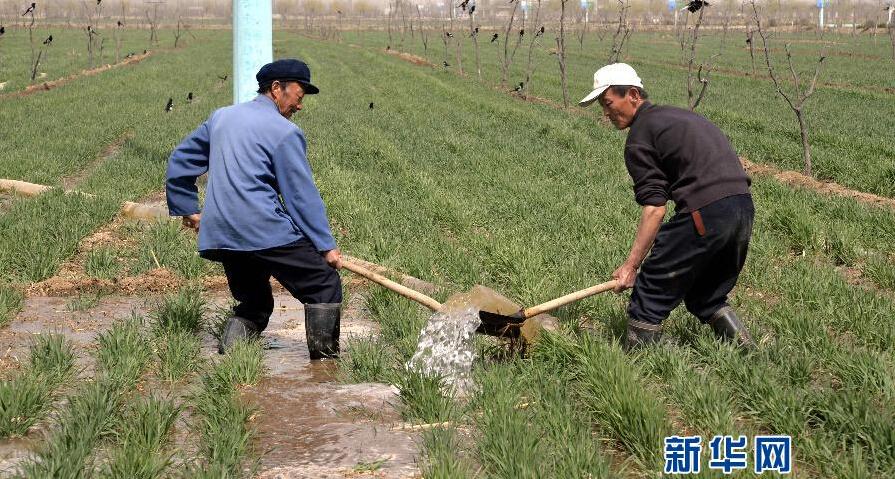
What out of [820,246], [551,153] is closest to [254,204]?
[820,246]

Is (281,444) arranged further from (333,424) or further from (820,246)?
(820,246)

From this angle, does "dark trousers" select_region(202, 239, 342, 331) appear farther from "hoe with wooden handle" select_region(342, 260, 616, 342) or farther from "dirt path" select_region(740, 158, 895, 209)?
"dirt path" select_region(740, 158, 895, 209)

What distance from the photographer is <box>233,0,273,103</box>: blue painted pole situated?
9.55 m

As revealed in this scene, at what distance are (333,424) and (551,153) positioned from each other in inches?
374

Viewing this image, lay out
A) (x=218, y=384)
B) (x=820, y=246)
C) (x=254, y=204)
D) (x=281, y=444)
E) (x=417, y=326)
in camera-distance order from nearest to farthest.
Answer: (x=281, y=444), (x=218, y=384), (x=254, y=204), (x=417, y=326), (x=820, y=246)

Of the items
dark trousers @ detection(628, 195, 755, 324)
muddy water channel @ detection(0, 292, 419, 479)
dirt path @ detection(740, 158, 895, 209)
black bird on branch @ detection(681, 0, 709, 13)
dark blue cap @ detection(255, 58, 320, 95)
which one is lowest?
muddy water channel @ detection(0, 292, 419, 479)

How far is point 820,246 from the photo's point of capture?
300 inches

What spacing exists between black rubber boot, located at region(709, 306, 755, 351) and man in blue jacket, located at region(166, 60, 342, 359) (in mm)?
1998

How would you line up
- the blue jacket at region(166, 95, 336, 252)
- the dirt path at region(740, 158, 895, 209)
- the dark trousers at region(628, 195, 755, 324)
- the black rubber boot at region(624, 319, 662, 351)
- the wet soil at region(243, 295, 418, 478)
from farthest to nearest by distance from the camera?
the dirt path at region(740, 158, 895, 209) → the blue jacket at region(166, 95, 336, 252) → the black rubber boot at region(624, 319, 662, 351) → the dark trousers at region(628, 195, 755, 324) → the wet soil at region(243, 295, 418, 478)

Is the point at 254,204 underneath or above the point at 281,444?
above

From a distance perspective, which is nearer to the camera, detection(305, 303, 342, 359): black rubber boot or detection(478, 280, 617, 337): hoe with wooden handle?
detection(478, 280, 617, 337): hoe with wooden handle

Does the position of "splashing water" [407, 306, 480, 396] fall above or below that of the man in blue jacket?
below

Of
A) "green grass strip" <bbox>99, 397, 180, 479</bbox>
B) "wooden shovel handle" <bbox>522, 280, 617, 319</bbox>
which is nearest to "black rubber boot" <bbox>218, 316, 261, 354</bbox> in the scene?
"green grass strip" <bbox>99, 397, 180, 479</bbox>

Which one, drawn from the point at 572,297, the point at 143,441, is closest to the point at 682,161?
the point at 572,297
